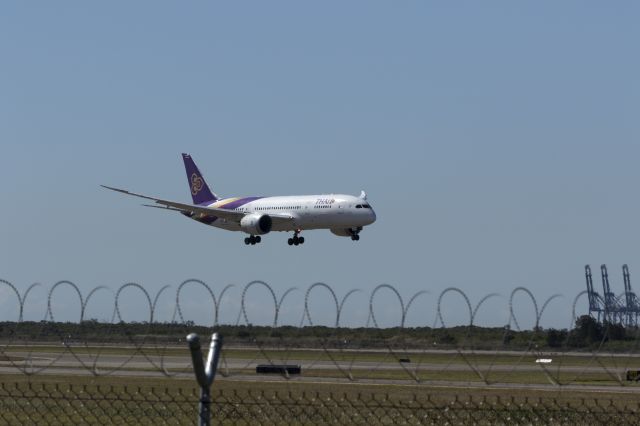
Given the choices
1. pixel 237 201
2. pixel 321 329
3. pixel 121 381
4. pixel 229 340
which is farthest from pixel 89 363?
pixel 237 201

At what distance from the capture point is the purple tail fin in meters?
116

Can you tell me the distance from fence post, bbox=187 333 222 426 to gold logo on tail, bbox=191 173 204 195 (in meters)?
109

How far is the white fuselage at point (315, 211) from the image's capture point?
88.7 metres

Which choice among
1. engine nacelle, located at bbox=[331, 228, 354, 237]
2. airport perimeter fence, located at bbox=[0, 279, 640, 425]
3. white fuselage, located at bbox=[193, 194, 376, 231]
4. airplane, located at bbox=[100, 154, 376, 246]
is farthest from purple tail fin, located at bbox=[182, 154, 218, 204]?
airport perimeter fence, located at bbox=[0, 279, 640, 425]

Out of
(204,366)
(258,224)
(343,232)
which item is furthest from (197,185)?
(204,366)

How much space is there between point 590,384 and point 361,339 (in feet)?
42.6

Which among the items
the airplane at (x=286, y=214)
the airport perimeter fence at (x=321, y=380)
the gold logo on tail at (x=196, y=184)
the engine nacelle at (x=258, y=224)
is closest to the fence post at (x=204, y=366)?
the airport perimeter fence at (x=321, y=380)

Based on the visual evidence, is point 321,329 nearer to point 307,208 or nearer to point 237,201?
point 307,208

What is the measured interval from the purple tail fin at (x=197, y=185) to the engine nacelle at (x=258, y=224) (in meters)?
20.3

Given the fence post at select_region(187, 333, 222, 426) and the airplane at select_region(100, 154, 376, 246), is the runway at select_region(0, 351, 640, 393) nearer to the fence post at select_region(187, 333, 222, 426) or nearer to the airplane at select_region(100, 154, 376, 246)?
the fence post at select_region(187, 333, 222, 426)

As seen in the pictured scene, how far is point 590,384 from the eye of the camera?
39.5 meters

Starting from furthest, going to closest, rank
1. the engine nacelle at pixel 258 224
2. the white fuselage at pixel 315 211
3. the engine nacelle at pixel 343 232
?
the engine nacelle at pixel 258 224 → the engine nacelle at pixel 343 232 → the white fuselage at pixel 315 211

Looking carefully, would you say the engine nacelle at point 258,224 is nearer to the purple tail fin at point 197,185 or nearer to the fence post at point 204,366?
the purple tail fin at point 197,185

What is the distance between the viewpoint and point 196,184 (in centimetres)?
Result: 11906
